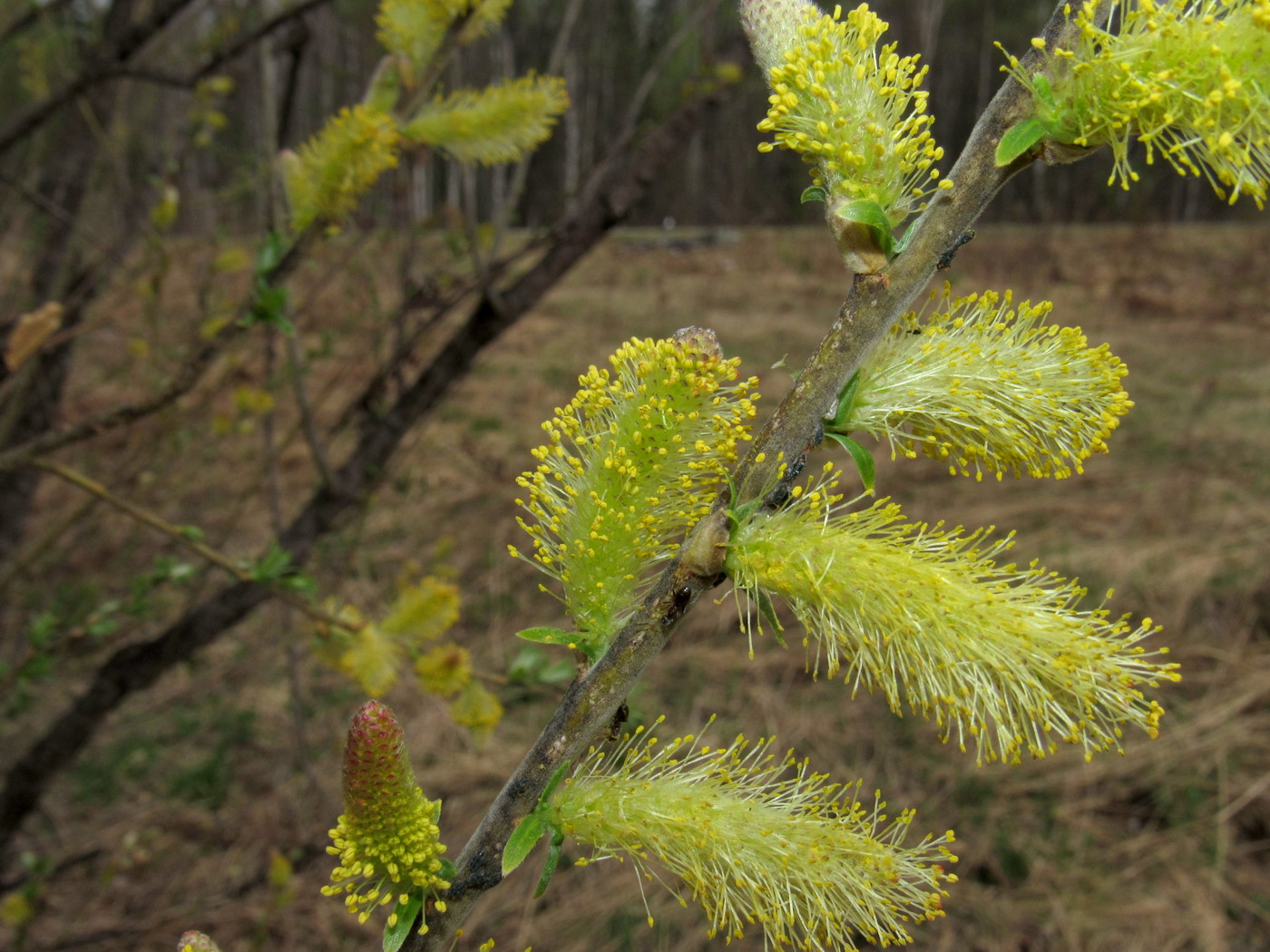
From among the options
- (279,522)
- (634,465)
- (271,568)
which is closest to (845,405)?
(634,465)

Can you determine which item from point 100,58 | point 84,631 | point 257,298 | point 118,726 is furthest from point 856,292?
point 118,726

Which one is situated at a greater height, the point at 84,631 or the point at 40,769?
the point at 84,631

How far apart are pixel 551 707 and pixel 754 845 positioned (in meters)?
3.29

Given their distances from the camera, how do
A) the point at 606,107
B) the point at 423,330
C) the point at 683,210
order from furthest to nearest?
the point at 683,210 < the point at 606,107 < the point at 423,330

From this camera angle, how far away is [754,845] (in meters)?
0.73

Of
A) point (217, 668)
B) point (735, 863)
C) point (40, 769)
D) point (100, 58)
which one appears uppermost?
point (100, 58)

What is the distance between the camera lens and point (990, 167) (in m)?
0.65

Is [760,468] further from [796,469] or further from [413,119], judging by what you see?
[413,119]

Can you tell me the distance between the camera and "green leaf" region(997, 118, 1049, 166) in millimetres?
630

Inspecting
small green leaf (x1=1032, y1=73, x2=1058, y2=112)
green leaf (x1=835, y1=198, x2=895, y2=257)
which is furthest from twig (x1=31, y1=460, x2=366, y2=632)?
small green leaf (x1=1032, y1=73, x2=1058, y2=112)

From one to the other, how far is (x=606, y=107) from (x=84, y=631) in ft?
28.9

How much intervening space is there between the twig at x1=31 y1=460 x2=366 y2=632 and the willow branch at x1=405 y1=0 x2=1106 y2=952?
2.82 feet

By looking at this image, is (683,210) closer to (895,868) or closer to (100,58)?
(100,58)

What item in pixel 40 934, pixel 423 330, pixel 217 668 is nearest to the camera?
pixel 423 330
